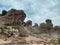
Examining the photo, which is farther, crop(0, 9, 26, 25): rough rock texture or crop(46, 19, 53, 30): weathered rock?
crop(46, 19, 53, 30): weathered rock

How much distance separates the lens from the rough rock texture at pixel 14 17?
56.7 m

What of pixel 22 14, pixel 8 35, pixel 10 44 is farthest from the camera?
pixel 22 14

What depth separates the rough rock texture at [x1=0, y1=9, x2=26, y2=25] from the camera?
56659 mm

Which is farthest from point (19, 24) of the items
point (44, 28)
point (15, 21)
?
point (44, 28)

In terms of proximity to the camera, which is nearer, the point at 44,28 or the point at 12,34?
the point at 12,34

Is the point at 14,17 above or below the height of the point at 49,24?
above

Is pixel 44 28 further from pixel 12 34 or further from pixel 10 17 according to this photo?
pixel 12 34

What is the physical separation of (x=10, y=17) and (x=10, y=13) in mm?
2064

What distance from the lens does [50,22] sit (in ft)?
292

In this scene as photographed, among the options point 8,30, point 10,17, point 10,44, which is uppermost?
point 10,17

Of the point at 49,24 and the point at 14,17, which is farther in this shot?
the point at 49,24

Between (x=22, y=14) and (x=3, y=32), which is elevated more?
(x=22, y=14)

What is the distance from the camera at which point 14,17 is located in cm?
5809

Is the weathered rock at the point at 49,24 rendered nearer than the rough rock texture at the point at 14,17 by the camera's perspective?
No
